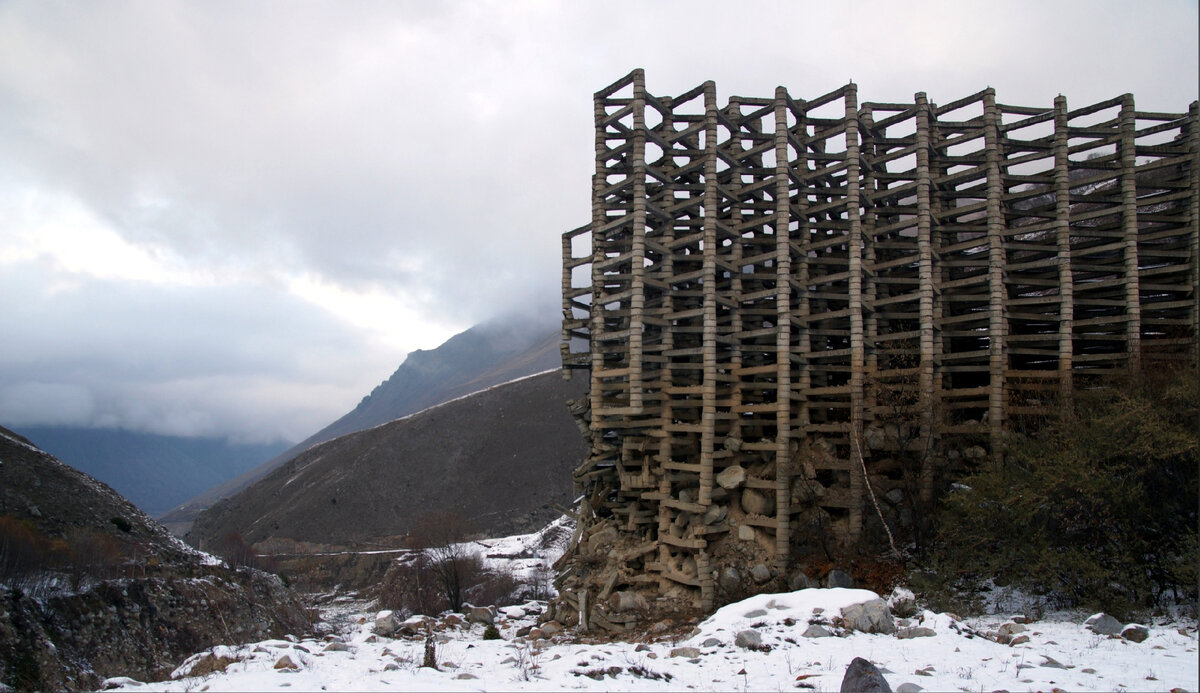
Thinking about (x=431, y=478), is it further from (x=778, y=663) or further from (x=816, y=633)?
(x=778, y=663)

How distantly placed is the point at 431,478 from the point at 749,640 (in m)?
80.4

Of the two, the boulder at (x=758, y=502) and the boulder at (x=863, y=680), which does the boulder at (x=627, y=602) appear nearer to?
the boulder at (x=758, y=502)

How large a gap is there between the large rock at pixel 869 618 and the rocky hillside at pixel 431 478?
5859 cm

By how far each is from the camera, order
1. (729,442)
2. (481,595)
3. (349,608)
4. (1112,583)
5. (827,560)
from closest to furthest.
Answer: (1112,583), (827,560), (729,442), (481,595), (349,608)

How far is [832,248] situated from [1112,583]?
40.2ft

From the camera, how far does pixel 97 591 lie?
70.3 feet

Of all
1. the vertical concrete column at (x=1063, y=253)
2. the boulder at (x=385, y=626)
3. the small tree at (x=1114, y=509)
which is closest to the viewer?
the small tree at (x=1114, y=509)

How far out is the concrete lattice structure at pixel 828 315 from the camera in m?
17.9

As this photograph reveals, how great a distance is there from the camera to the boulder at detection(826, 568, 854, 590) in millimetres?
16125

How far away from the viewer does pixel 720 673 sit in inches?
380

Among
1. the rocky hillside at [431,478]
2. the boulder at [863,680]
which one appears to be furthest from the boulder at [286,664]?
the rocky hillside at [431,478]

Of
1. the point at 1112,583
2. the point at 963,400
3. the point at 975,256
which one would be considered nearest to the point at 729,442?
the point at 963,400

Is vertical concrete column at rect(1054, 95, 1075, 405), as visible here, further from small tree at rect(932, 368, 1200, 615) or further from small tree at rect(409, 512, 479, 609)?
small tree at rect(409, 512, 479, 609)

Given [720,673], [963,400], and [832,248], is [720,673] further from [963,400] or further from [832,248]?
[832,248]
